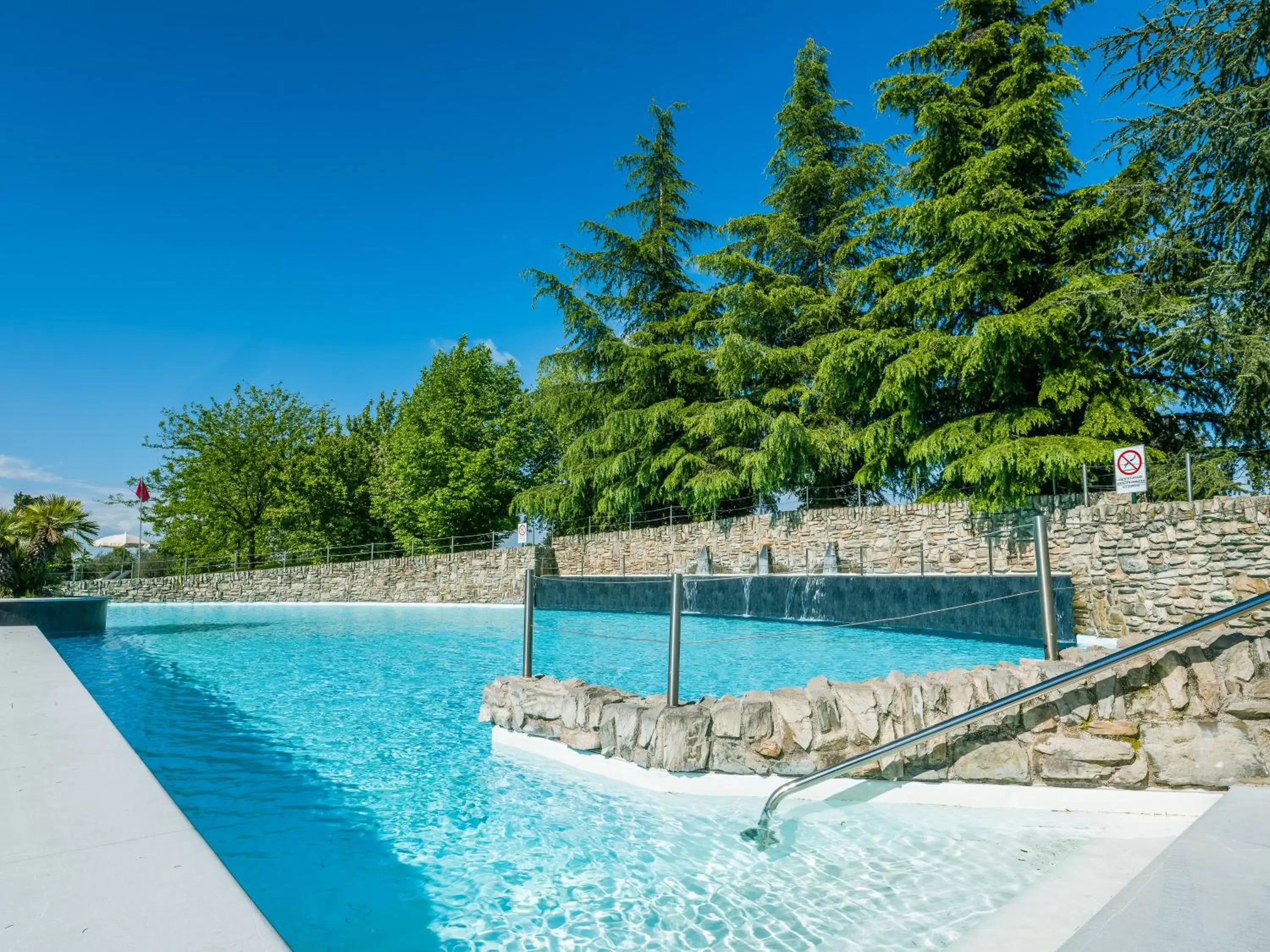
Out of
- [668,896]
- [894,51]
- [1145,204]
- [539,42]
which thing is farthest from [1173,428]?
[539,42]

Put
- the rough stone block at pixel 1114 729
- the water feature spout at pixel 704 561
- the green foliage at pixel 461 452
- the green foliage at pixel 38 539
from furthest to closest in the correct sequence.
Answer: the green foliage at pixel 461 452 < the water feature spout at pixel 704 561 < the green foliage at pixel 38 539 < the rough stone block at pixel 1114 729

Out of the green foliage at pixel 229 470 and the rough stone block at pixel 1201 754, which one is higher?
the green foliage at pixel 229 470

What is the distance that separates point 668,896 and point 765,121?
75.7 ft

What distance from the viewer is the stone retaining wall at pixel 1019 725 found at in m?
3.54

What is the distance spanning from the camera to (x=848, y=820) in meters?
3.68

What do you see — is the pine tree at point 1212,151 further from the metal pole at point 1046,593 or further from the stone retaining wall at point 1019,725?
the stone retaining wall at point 1019,725

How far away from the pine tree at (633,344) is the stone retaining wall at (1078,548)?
2.62m

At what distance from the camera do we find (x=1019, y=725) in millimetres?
3854

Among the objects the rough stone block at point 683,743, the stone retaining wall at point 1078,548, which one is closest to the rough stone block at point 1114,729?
the rough stone block at point 683,743

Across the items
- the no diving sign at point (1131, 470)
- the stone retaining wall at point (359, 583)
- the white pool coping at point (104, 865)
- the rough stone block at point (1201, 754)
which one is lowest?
the stone retaining wall at point (359, 583)

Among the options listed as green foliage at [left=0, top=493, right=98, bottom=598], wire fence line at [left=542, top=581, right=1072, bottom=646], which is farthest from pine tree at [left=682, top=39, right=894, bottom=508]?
green foliage at [left=0, top=493, right=98, bottom=598]

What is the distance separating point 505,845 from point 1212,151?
38.8 feet

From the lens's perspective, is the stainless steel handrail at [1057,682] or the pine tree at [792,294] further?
the pine tree at [792,294]

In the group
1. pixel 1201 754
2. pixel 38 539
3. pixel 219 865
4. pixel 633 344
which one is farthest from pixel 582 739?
pixel 38 539
